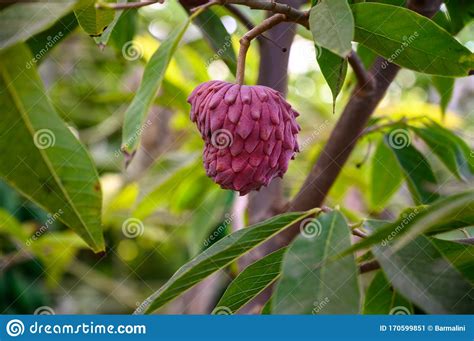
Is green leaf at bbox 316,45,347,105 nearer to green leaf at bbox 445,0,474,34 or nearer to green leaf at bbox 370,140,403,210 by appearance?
green leaf at bbox 445,0,474,34

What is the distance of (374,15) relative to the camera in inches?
33.0

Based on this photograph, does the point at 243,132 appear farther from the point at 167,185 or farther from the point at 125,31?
the point at 167,185

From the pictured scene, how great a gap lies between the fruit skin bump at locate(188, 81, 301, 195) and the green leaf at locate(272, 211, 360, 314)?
0.63 feet

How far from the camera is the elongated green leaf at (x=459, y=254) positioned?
Result: 0.84 meters

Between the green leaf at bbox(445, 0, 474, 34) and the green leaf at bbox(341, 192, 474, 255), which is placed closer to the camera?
the green leaf at bbox(341, 192, 474, 255)

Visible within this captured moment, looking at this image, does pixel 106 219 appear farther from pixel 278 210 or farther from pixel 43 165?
pixel 43 165

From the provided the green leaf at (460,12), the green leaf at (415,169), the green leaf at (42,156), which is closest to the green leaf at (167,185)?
the green leaf at (415,169)

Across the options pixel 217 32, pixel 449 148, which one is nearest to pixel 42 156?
pixel 217 32

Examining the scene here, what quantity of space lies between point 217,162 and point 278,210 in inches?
18.2

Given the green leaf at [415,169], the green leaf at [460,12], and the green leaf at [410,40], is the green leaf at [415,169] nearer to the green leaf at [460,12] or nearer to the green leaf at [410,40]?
the green leaf at [460,12]

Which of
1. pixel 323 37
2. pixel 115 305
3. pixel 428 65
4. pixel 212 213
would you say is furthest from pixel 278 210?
pixel 115 305

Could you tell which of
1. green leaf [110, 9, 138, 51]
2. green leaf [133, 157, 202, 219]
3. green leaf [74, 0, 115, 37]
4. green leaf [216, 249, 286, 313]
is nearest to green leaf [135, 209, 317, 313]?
green leaf [216, 249, 286, 313]

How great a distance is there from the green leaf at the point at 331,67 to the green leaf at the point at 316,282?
22cm

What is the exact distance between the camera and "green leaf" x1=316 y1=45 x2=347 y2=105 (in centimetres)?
83
